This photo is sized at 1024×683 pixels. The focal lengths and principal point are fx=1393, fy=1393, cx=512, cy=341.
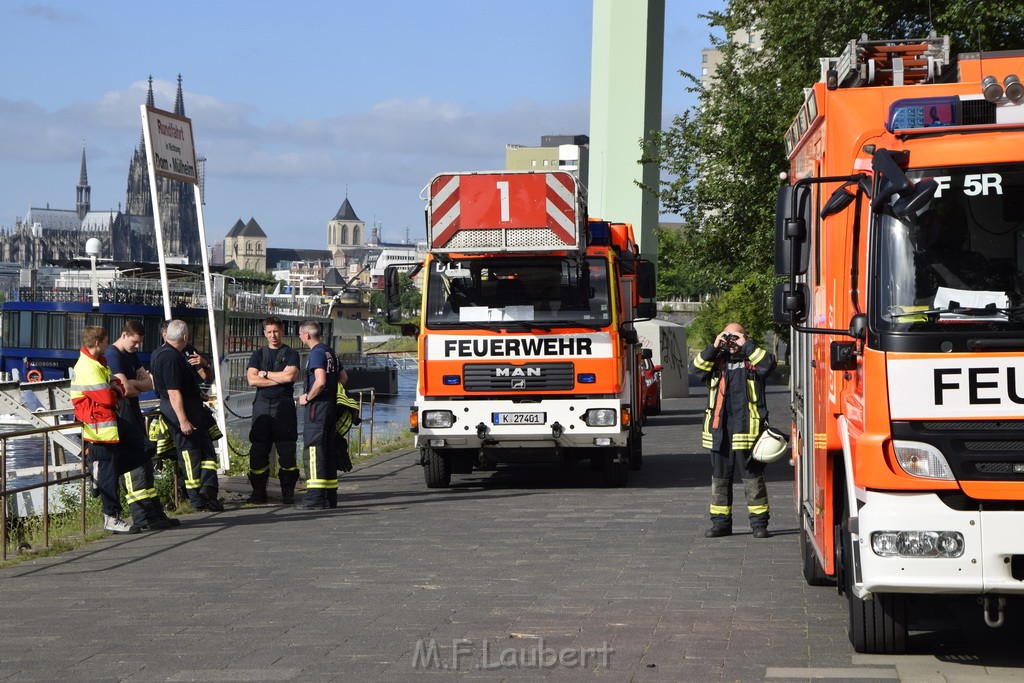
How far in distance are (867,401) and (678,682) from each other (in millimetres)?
1394

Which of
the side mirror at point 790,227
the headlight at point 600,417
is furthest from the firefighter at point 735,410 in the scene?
the side mirror at point 790,227

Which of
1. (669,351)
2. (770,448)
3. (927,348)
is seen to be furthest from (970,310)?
(669,351)

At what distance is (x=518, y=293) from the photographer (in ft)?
46.3

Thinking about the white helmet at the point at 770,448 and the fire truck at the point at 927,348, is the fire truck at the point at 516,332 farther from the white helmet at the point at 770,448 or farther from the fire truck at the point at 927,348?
the fire truck at the point at 927,348

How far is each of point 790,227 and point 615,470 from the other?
8534 mm

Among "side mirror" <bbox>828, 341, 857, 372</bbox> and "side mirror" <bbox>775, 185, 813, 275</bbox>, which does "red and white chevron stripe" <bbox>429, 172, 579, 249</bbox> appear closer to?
"side mirror" <bbox>775, 185, 813, 275</bbox>

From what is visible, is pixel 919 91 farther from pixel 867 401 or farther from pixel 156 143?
pixel 156 143

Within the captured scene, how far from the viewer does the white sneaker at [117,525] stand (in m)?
11.0

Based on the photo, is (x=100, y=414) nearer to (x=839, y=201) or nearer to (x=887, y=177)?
(x=839, y=201)

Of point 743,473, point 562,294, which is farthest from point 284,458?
point 743,473

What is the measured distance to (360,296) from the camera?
594 feet

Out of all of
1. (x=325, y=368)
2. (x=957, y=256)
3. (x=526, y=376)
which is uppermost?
(x=957, y=256)

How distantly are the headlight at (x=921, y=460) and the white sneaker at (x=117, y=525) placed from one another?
716cm

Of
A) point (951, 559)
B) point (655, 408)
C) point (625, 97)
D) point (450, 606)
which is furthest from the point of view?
point (625, 97)
